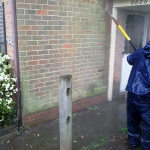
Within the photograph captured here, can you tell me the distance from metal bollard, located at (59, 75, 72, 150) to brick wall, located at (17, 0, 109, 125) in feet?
4.95

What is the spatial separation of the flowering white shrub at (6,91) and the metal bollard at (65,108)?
1543 mm

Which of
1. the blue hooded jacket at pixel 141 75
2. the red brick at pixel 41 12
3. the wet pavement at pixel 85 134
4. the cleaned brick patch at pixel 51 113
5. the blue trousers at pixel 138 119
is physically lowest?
the wet pavement at pixel 85 134

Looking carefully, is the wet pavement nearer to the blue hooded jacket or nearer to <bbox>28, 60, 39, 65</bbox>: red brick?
the blue hooded jacket

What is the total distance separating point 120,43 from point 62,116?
336 cm

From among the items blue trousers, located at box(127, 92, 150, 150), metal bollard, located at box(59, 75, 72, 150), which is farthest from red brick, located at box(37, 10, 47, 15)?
blue trousers, located at box(127, 92, 150, 150)

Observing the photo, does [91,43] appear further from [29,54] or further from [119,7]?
[29,54]

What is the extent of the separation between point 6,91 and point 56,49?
4.25 ft

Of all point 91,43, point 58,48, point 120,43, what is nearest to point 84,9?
point 91,43

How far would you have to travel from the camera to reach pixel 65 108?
2584mm

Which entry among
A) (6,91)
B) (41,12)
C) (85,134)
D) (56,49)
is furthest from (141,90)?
(6,91)

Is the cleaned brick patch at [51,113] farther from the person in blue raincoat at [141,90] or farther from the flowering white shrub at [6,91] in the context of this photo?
the person in blue raincoat at [141,90]

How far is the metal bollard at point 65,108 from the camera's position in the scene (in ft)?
8.24

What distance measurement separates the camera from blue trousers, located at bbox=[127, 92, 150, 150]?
2.95 m

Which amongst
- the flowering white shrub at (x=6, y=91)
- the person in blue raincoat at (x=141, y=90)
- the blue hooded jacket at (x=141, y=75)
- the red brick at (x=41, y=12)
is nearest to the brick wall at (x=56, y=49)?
the red brick at (x=41, y=12)
